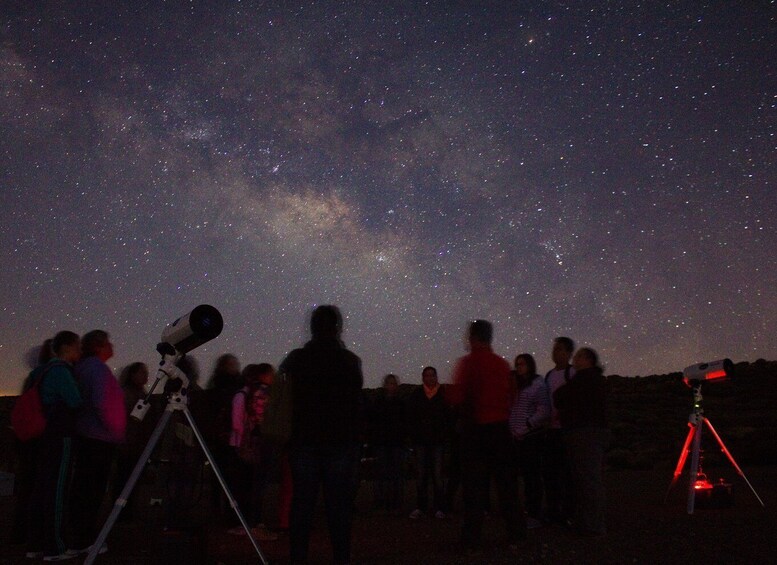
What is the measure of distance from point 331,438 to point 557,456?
3.33m

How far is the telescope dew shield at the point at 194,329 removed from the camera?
4031mm

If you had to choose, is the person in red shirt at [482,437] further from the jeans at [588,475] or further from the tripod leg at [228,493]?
the tripod leg at [228,493]

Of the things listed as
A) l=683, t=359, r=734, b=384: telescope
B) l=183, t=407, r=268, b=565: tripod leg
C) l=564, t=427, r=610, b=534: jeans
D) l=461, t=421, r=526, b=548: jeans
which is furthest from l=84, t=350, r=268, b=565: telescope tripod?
l=683, t=359, r=734, b=384: telescope

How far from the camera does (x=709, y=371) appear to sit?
24.3ft

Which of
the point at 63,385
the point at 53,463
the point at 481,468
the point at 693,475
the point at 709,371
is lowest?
the point at 693,475

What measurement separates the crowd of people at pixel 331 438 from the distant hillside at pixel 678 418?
83.9 inches

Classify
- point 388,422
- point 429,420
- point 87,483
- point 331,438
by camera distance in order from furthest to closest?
point 388,422, point 429,420, point 87,483, point 331,438

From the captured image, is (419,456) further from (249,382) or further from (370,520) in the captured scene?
(249,382)

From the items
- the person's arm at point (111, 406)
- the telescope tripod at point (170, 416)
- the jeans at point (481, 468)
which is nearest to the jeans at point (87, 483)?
the person's arm at point (111, 406)

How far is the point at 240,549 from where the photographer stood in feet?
17.1

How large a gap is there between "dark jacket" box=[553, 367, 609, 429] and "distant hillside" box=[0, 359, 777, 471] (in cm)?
307

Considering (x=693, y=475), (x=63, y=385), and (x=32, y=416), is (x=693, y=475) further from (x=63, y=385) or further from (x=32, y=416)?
(x=32, y=416)

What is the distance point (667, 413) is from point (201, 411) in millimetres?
24638

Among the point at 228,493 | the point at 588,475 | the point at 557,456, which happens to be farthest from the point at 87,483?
the point at 557,456
